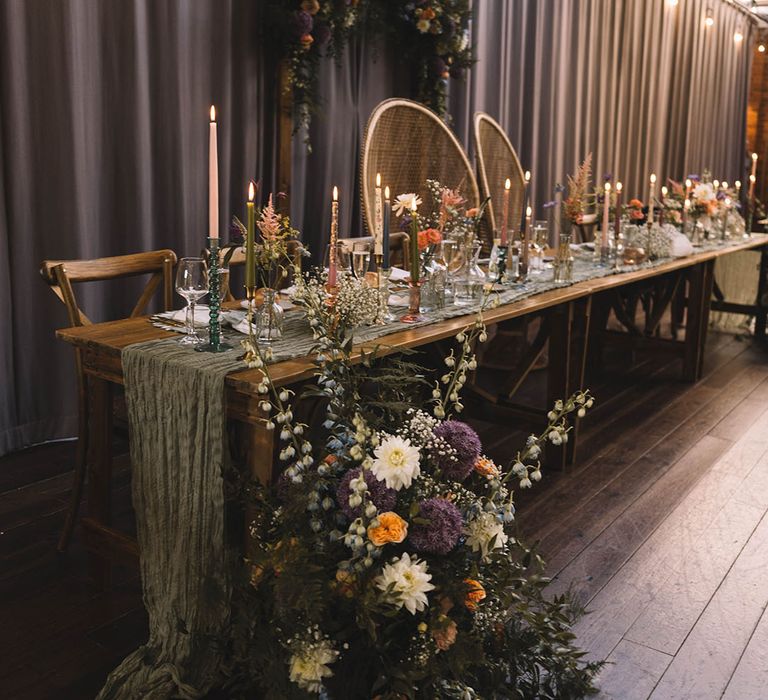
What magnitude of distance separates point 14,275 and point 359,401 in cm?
176

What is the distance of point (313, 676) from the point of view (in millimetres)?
1464

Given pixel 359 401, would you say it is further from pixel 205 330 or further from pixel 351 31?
pixel 351 31

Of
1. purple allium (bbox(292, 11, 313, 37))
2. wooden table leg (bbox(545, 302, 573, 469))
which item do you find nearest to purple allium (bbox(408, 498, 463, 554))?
wooden table leg (bbox(545, 302, 573, 469))

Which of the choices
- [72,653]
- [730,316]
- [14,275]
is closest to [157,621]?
[72,653]

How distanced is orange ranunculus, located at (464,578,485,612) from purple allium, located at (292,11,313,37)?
8.83 feet

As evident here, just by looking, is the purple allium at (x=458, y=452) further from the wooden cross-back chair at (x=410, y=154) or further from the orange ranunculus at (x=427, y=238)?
the wooden cross-back chair at (x=410, y=154)

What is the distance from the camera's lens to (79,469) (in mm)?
2240

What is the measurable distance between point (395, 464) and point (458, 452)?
0.19 m

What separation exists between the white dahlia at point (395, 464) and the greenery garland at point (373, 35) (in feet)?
8.50

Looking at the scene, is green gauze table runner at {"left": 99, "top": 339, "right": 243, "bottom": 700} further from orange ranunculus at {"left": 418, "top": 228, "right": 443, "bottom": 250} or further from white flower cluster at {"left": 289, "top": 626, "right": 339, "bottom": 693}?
orange ranunculus at {"left": 418, "top": 228, "right": 443, "bottom": 250}

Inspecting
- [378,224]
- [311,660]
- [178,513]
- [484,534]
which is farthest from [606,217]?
[311,660]

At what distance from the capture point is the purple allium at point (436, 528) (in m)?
1.51

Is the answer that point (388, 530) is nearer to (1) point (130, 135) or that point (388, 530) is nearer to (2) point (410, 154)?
(1) point (130, 135)

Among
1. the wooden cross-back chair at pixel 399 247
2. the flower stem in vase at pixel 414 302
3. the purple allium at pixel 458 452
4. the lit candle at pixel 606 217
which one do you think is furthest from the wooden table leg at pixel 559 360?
the purple allium at pixel 458 452
